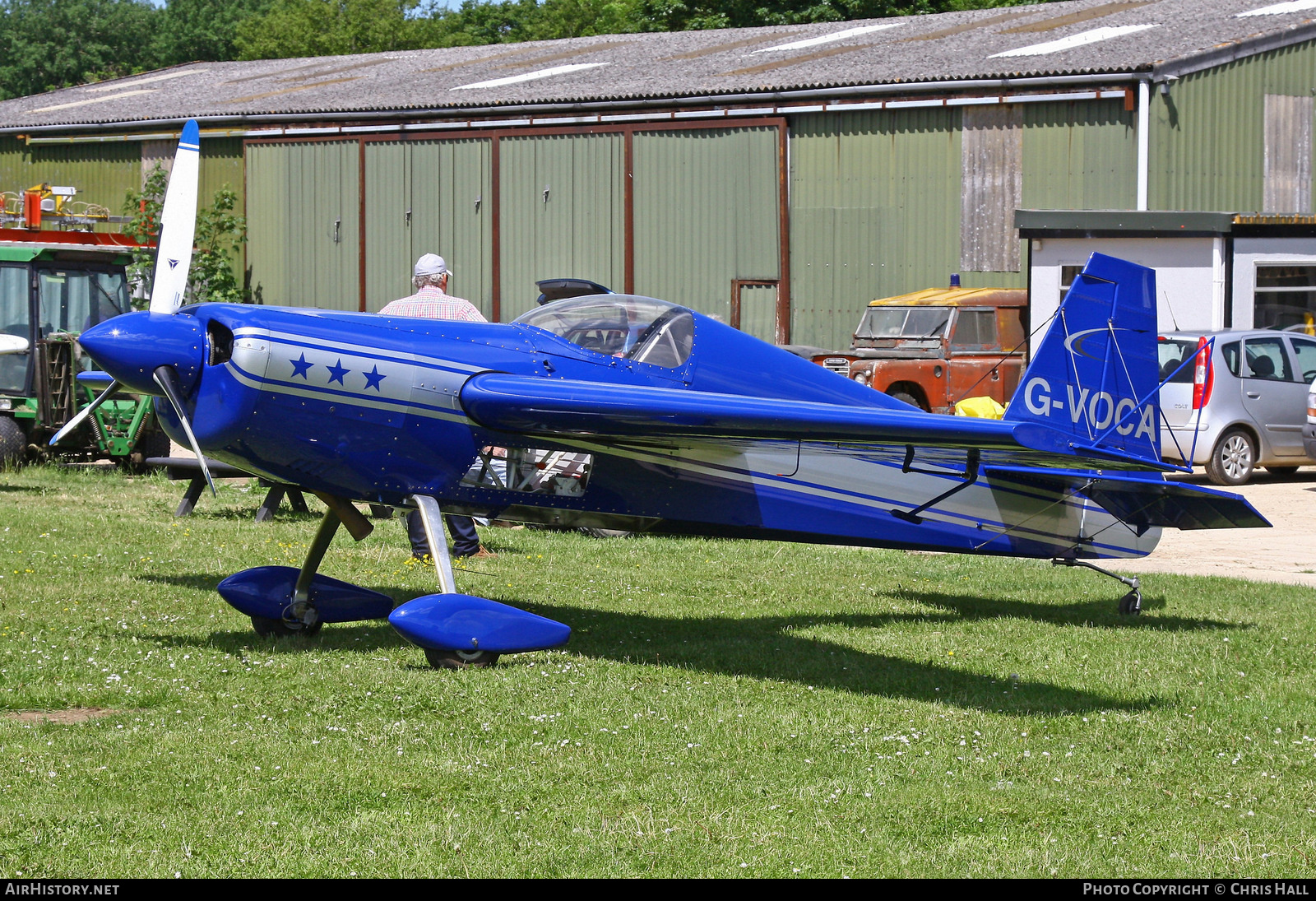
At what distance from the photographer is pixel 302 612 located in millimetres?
8172

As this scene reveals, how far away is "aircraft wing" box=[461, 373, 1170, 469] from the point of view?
628 cm

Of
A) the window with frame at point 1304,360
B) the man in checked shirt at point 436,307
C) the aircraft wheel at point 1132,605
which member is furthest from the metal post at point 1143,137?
the man in checked shirt at point 436,307

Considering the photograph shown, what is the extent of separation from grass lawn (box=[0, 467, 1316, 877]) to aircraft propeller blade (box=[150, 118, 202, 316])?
1.95 metres

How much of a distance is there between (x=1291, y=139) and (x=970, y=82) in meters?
6.42

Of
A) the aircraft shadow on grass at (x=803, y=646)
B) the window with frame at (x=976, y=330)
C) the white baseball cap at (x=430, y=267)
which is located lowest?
the aircraft shadow on grass at (x=803, y=646)

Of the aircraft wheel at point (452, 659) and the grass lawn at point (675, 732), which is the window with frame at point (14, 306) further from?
the aircraft wheel at point (452, 659)

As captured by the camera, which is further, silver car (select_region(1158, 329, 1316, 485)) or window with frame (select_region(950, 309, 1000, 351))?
window with frame (select_region(950, 309, 1000, 351))

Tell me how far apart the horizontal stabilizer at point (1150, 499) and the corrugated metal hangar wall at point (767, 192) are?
585 inches

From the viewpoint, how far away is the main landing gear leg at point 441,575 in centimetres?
736

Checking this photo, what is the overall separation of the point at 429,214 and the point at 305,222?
10.7 feet

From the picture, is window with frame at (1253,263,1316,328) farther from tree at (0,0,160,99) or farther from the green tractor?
tree at (0,0,160,99)

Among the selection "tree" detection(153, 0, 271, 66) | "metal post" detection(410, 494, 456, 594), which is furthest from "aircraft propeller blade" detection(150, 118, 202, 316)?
"tree" detection(153, 0, 271, 66)

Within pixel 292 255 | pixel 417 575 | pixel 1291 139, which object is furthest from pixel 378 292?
pixel 417 575

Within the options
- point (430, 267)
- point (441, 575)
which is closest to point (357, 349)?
point (441, 575)
